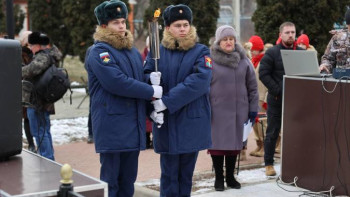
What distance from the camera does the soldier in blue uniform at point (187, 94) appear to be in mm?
5047

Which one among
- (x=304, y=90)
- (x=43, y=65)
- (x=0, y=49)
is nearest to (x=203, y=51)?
(x=304, y=90)

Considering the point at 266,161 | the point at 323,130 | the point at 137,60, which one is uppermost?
the point at 137,60

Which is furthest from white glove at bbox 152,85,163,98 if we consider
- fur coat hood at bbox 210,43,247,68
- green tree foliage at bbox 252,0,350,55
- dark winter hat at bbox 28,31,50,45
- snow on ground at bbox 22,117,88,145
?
green tree foliage at bbox 252,0,350,55

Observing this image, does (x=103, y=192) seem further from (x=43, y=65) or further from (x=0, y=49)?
(x=43, y=65)

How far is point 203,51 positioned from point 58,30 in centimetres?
1785

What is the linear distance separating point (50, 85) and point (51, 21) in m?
15.9

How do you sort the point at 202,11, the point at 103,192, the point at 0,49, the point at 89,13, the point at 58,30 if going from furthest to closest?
the point at 58,30, the point at 89,13, the point at 202,11, the point at 0,49, the point at 103,192

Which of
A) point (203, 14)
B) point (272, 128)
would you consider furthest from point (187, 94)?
point (203, 14)

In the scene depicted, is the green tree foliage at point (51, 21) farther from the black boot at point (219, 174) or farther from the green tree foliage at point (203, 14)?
the black boot at point (219, 174)

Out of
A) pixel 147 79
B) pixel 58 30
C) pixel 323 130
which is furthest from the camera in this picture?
pixel 58 30

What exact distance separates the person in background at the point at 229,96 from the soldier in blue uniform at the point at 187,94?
1124mm

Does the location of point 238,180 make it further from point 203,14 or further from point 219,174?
point 203,14

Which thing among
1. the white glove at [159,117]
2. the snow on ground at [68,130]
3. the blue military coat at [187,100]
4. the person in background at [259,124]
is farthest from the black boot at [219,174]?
the snow on ground at [68,130]

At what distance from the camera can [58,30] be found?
22297 mm
